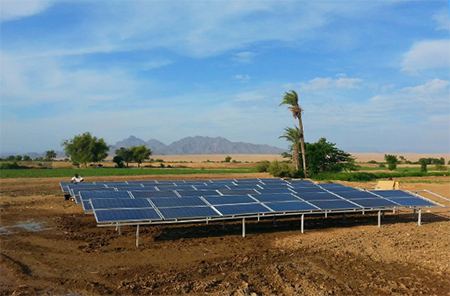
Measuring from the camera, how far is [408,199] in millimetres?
17422

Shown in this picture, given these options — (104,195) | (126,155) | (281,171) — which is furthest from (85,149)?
(104,195)

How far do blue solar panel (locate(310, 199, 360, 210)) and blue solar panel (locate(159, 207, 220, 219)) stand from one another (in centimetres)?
459

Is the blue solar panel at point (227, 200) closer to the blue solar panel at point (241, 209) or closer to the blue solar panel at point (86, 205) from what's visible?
the blue solar panel at point (241, 209)

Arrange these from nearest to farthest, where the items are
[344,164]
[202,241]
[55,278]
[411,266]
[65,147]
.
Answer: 1. [55,278]
2. [411,266]
3. [202,241]
4. [344,164]
5. [65,147]

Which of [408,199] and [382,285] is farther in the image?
[408,199]

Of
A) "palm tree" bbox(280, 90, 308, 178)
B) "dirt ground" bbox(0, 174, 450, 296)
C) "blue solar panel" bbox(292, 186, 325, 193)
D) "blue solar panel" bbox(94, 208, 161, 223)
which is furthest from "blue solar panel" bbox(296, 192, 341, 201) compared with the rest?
"palm tree" bbox(280, 90, 308, 178)

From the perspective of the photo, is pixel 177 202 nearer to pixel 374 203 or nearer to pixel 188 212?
pixel 188 212

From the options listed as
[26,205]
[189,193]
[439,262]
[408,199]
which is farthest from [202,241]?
[26,205]

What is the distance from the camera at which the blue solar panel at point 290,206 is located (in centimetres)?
1454

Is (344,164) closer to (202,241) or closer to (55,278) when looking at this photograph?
(202,241)

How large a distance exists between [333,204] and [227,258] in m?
6.22

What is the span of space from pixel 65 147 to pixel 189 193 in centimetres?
7744

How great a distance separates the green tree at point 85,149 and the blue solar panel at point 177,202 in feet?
247

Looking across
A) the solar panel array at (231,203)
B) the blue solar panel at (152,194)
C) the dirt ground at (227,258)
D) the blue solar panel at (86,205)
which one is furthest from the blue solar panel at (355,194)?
the blue solar panel at (86,205)
